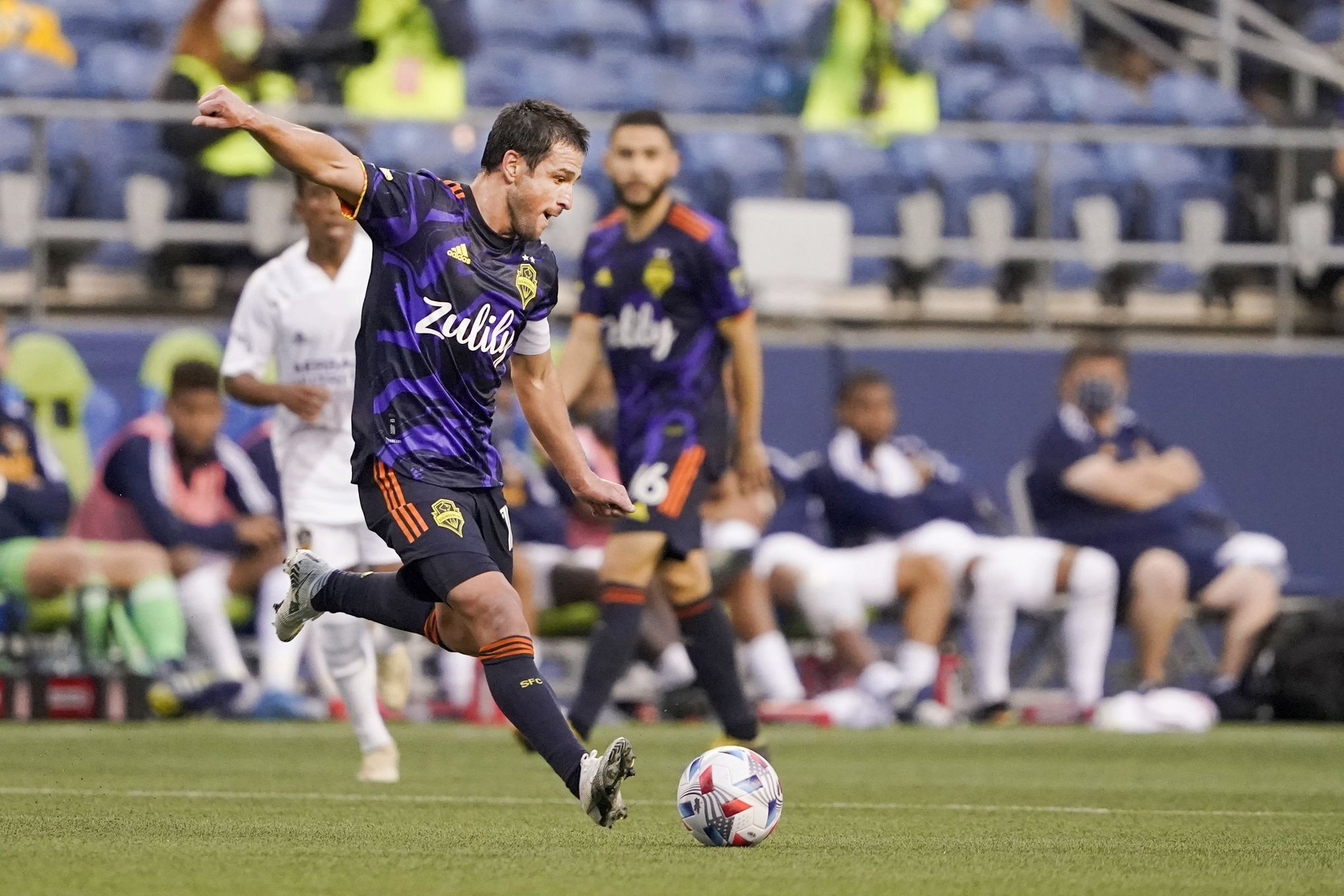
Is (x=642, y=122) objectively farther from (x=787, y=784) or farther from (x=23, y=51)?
(x=23, y=51)

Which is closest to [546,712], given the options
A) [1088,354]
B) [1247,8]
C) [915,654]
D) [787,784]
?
[787,784]

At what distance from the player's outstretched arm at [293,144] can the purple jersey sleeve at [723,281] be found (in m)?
3.38

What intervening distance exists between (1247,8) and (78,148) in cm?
1005

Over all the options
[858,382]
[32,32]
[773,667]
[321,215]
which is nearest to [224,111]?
[321,215]

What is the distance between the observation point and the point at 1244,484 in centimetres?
1539

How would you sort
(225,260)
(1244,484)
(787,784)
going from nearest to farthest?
(787,784), (225,260), (1244,484)

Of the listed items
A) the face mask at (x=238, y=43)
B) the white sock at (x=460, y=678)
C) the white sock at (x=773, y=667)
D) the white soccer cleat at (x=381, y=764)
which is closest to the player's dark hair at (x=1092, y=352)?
the white sock at (x=773, y=667)

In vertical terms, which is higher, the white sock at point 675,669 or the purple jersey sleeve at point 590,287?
the purple jersey sleeve at point 590,287

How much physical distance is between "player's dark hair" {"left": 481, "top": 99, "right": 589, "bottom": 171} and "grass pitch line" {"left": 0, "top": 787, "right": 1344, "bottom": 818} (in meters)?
2.30

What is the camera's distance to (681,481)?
9.36 metres

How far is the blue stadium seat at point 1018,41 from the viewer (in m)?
18.1

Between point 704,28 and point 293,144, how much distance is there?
1168 cm

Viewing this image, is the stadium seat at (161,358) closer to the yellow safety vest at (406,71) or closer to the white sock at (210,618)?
the white sock at (210,618)

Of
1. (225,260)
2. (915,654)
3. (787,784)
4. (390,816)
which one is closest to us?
(390,816)
